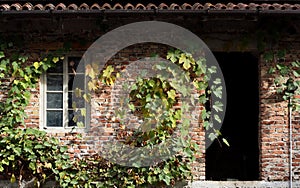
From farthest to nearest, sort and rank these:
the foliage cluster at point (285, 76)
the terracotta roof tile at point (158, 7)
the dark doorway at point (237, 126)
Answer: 1. the dark doorway at point (237, 126)
2. the foliage cluster at point (285, 76)
3. the terracotta roof tile at point (158, 7)

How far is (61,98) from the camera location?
8523 millimetres

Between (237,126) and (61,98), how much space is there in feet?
16.3

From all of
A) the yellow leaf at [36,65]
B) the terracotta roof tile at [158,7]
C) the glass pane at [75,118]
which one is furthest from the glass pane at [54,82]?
the terracotta roof tile at [158,7]

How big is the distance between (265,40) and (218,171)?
13.7 ft

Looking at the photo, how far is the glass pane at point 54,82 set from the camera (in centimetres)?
852

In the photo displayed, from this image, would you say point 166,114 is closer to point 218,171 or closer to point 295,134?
point 295,134

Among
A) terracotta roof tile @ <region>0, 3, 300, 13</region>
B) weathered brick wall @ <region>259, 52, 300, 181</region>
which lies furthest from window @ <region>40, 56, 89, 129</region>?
weathered brick wall @ <region>259, 52, 300, 181</region>

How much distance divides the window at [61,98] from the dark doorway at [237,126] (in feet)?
13.4

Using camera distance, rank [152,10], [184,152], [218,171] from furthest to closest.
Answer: [218,171] → [184,152] → [152,10]

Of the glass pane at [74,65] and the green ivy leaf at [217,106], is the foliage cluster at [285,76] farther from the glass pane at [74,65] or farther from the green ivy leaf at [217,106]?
the glass pane at [74,65]

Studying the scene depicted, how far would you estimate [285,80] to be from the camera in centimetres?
836

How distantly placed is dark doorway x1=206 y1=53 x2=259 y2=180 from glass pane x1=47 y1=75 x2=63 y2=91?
14.1ft

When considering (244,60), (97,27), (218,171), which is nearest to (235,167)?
(218,171)

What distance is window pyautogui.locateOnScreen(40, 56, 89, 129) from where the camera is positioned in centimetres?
847
